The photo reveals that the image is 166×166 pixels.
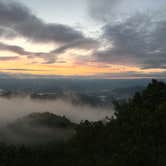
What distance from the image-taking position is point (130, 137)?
38.6 m

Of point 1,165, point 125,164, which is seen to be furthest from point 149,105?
point 1,165

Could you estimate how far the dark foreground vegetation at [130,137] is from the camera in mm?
31422

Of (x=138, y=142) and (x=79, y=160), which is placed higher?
(x=138, y=142)

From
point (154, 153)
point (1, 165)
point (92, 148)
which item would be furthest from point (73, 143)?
point (1, 165)

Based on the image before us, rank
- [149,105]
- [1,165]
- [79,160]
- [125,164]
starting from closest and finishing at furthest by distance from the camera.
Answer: [125,164], [79,160], [149,105], [1,165]

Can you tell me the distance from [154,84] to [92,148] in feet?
58.6

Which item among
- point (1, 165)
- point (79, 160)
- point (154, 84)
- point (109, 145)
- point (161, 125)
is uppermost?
point (154, 84)

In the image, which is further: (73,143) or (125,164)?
(73,143)

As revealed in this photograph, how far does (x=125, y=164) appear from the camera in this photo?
30.6 meters

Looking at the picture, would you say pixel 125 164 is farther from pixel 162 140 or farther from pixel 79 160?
pixel 79 160

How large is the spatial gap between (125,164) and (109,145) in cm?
1039

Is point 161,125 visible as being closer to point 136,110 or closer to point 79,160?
point 136,110

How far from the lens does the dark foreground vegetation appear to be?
3142 centimetres

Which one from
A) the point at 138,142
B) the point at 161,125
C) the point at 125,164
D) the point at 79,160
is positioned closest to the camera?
the point at 125,164
